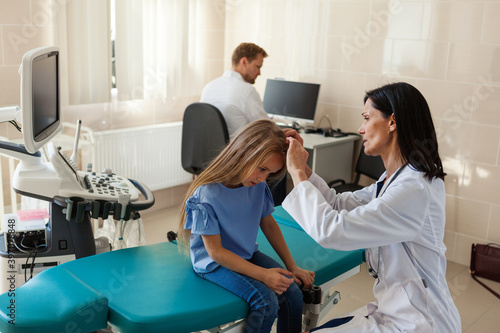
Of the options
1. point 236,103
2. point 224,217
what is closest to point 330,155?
point 236,103

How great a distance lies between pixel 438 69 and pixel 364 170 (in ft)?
2.72

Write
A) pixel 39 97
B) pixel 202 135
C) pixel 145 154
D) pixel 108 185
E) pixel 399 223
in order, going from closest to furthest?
pixel 399 223, pixel 39 97, pixel 108 185, pixel 202 135, pixel 145 154

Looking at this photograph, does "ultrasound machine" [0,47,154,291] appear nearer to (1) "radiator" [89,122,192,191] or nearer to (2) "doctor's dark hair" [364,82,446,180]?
(2) "doctor's dark hair" [364,82,446,180]

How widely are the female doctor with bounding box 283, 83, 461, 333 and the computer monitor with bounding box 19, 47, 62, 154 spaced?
835mm

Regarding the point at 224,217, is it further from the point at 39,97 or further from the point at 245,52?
the point at 245,52

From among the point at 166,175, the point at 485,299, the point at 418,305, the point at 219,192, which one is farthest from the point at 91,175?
the point at 485,299

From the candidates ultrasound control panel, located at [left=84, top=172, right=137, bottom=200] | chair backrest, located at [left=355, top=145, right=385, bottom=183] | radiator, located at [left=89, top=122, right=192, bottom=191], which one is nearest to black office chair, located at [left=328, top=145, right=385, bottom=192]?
chair backrest, located at [left=355, top=145, right=385, bottom=183]

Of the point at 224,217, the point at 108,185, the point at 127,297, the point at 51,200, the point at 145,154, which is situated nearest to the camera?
the point at 127,297

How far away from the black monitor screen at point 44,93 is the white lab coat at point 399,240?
2.97 ft

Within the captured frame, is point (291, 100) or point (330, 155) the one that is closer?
point (330, 155)

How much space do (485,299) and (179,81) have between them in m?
2.60

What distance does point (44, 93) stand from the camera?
1.90m

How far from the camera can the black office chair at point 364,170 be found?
3.57 metres

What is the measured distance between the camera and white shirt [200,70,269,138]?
347 cm
